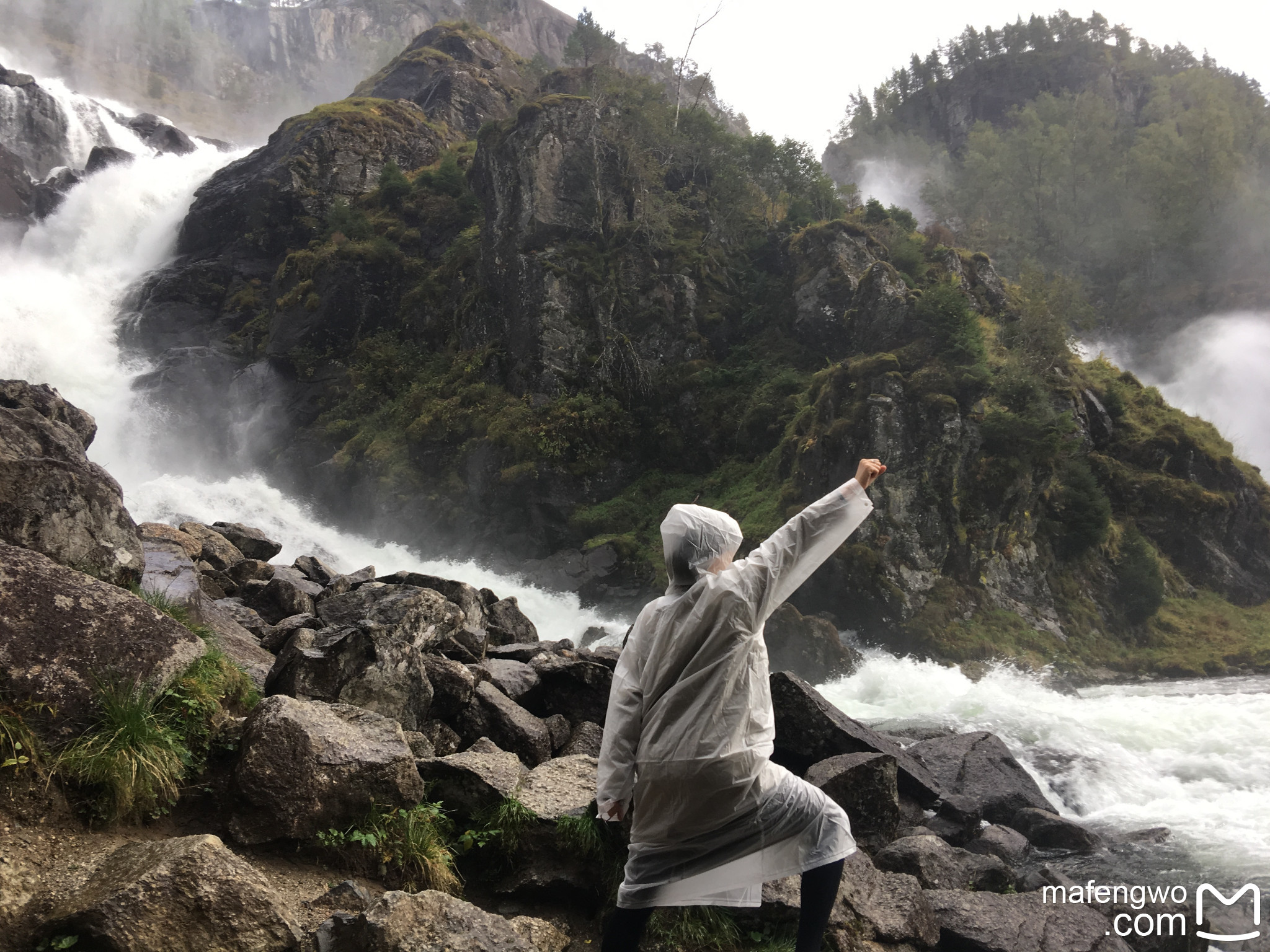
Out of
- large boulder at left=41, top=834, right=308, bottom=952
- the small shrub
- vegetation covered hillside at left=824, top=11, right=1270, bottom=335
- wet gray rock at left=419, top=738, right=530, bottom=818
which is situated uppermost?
vegetation covered hillside at left=824, top=11, right=1270, bottom=335

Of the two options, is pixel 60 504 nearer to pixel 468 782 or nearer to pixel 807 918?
pixel 468 782

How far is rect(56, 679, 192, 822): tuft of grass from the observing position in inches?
135

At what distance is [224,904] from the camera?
9.99 feet

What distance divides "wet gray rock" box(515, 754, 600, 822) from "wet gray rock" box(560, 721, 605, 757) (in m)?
0.71

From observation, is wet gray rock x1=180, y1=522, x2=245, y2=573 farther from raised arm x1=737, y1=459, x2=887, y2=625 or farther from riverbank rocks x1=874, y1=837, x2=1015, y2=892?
raised arm x1=737, y1=459, x2=887, y2=625

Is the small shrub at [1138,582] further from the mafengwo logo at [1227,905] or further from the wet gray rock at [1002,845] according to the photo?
the mafengwo logo at [1227,905]

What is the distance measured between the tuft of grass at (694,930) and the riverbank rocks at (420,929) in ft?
2.60

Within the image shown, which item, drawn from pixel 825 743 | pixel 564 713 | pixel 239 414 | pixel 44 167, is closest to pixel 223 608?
pixel 564 713

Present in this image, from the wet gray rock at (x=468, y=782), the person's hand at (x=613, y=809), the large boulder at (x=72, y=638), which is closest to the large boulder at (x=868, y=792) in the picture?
the wet gray rock at (x=468, y=782)

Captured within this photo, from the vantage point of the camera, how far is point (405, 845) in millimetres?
4023

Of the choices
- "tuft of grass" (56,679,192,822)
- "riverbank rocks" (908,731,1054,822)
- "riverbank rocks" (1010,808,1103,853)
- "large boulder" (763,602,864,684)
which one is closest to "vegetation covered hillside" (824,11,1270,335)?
"large boulder" (763,602,864,684)

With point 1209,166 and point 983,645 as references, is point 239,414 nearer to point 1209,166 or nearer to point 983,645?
point 983,645

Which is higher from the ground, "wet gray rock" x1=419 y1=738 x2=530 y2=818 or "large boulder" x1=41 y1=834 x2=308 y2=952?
"wet gray rock" x1=419 y1=738 x2=530 y2=818

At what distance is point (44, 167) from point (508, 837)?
4960cm
